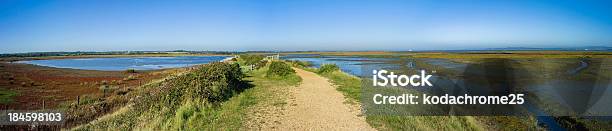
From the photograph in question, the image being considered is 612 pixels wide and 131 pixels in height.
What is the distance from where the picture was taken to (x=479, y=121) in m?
12.8

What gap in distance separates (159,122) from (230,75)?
949 cm

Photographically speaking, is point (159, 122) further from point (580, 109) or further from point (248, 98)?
point (580, 109)

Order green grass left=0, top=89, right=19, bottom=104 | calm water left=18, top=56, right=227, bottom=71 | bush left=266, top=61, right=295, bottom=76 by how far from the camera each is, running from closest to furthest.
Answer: green grass left=0, top=89, right=19, bottom=104, bush left=266, top=61, right=295, bottom=76, calm water left=18, top=56, right=227, bottom=71

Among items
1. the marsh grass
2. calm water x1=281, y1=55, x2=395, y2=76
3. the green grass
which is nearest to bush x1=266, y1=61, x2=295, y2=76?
calm water x1=281, y1=55, x2=395, y2=76

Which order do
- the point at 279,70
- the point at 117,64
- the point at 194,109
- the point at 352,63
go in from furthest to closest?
the point at 117,64, the point at 352,63, the point at 279,70, the point at 194,109

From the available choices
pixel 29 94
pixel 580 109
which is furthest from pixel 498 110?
pixel 29 94

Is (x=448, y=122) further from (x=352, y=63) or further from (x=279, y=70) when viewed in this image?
(x=352, y=63)

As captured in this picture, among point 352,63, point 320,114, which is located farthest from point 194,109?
point 352,63

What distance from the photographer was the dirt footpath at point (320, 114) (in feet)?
33.9

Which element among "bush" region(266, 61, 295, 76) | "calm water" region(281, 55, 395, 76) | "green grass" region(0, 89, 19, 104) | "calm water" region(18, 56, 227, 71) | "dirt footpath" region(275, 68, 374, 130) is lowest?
"calm water" region(18, 56, 227, 71)

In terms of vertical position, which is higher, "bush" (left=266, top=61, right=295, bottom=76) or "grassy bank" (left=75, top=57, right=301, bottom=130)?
"bush" (left=266, top=61, right=295, bottom=76)

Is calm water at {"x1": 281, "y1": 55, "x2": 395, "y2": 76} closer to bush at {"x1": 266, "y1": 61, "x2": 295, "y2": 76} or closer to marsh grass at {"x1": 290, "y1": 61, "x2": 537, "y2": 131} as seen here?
bush at {"x1": 266, "y1": 61, "x2": 295, "y2": 76}

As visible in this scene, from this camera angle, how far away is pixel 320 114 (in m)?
12.0

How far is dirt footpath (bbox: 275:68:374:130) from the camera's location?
10.3 m
